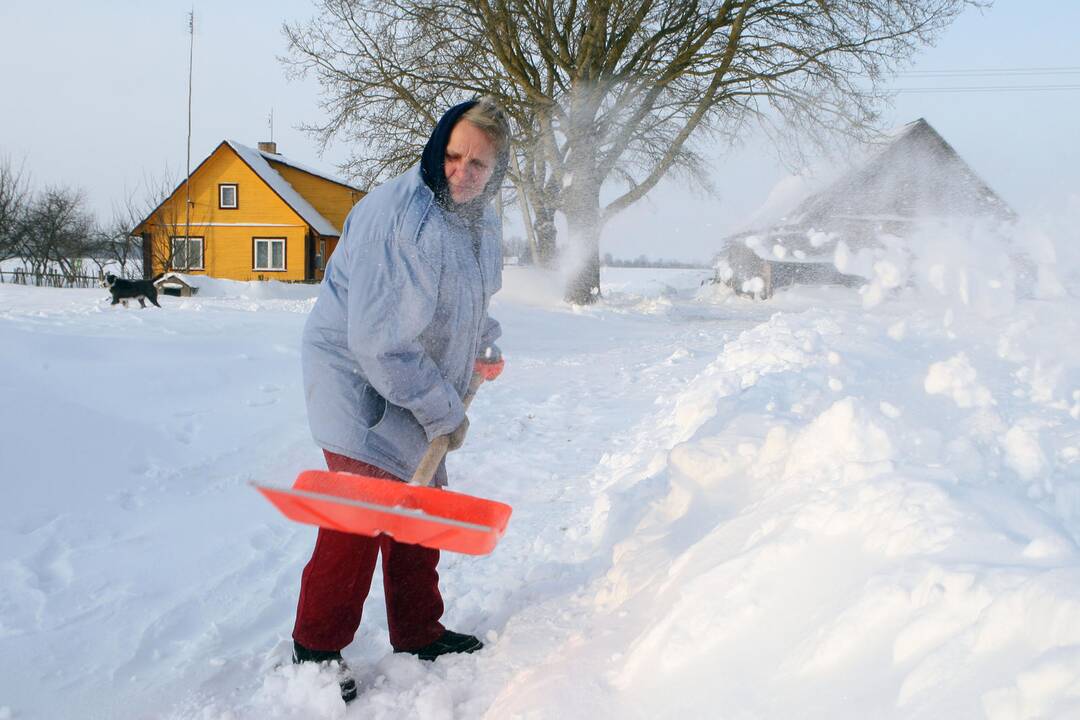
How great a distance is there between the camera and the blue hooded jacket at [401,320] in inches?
82.2

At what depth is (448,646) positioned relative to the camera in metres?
2.54

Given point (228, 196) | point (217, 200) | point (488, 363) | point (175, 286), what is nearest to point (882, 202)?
point (175, 286)

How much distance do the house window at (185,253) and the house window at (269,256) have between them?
90.7 inches

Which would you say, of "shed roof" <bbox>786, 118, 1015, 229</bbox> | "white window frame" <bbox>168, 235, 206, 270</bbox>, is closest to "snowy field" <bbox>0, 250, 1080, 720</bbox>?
"shed roof" <bbox>786, 118, 1015, 229</bbox>

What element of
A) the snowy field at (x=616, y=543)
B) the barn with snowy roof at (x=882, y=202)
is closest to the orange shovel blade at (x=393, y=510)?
the snowy field at (x=616, y=543)

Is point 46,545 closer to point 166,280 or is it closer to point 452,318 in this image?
point 452,318

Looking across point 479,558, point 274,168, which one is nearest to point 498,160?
point 479,558

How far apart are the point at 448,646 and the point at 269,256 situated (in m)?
28.5

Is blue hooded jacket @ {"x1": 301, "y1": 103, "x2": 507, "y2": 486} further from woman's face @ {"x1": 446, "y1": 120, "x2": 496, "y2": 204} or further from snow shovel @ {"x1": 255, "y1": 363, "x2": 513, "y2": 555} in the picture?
snow shovel @ {"x1": 255, "y1": 363, "x2": 513, "y2": 555}

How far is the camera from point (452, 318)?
7.55 feet

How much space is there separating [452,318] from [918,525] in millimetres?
1330

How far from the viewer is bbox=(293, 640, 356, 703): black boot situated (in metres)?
2.26

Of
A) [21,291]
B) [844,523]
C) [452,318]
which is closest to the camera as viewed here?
[844,523]

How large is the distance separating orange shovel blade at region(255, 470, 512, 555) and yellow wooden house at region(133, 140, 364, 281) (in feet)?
91.0
